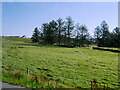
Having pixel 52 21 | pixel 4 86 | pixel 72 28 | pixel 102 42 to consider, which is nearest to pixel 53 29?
pixel 52 21

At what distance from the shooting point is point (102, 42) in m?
67.4

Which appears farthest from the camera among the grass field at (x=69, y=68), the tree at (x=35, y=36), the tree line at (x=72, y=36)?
the tree at (x=35, y=36)

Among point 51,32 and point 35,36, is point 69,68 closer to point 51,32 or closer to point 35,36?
point 51,32

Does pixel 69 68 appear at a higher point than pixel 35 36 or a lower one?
lower

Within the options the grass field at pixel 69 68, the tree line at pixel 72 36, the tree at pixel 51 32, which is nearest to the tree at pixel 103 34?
the tree line at pixel 72 36

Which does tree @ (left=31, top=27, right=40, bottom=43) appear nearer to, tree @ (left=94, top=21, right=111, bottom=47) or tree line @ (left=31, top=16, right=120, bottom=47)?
tree line @ (left=31, top=16, right=120, bottom=47)

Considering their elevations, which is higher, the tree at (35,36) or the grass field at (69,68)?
→ the tree at (35,36)

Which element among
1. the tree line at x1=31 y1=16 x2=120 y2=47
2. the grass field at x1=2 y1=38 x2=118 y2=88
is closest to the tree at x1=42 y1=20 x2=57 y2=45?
the tree line at x1=31 y1=16 x2=120 y2=47

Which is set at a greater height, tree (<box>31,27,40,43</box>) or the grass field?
tree (<box>31,27,40,43</box>)

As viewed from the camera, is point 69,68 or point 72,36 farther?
point 72,36

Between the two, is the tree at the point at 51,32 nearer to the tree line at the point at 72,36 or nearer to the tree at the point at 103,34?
the tree line at the point at 72,36

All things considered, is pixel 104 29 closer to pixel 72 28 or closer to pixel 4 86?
pixel 72 28

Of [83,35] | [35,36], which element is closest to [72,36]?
[83,35]

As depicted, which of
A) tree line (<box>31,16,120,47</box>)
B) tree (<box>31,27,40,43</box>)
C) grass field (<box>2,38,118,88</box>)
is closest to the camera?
grass field (<box>2,38,118,88</box>)
